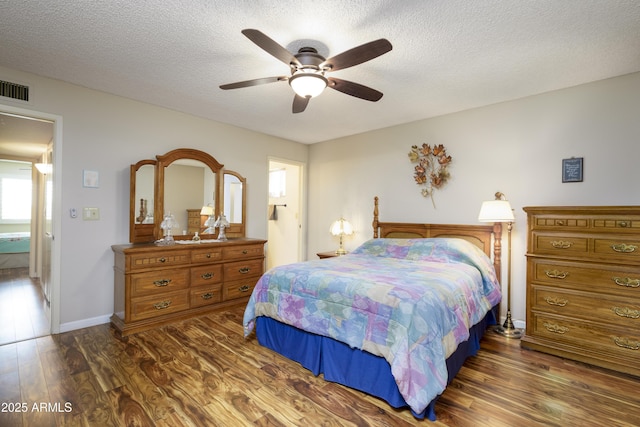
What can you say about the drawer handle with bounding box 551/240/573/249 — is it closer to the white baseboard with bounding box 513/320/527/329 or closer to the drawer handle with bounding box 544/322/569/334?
the drawer handle with bounding box 544/322/569/334

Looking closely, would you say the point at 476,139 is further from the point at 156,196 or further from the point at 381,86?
the point at 156,196

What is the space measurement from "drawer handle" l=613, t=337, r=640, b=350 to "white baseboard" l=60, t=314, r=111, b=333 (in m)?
4.71

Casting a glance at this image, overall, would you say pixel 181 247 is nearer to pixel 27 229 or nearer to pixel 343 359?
pixel 343 359

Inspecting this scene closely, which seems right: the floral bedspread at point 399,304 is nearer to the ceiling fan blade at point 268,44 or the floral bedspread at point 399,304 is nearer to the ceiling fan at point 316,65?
the ceiling fan at point 316,65

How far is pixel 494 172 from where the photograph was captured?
11.2 ft

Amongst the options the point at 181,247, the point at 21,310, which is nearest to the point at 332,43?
the point at 181,247

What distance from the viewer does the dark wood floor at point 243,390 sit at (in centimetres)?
173

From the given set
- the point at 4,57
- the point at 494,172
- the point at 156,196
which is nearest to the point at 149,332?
the point at 156,196

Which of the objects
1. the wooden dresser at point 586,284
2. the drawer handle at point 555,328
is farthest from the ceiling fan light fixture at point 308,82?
the drawer handle at point 555,328

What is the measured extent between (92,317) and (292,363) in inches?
91.3

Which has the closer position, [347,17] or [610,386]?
[347,17]

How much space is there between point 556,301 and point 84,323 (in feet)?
15.0

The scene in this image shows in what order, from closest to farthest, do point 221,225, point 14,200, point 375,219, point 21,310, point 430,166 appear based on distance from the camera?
point 21,310 < point 430,166 < point 221,225 < point 375,219 < point 14,200

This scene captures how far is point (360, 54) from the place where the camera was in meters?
1.87
